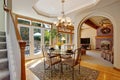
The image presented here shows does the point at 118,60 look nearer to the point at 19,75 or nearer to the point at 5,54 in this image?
the point at 19,75

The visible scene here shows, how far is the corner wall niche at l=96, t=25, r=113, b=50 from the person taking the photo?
10.5m

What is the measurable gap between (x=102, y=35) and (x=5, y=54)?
11.1 metres

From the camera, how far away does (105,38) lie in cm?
1104

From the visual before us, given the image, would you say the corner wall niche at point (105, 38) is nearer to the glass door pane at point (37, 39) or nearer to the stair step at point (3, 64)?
the glass door pane at point (37, 39)

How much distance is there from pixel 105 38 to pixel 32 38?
8.76 m

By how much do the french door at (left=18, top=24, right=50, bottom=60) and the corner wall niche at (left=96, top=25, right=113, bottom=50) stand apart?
24.8 feet

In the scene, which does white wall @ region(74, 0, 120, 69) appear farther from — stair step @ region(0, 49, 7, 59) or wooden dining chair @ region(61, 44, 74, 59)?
stair step @ region(0, 49, 7, 59)

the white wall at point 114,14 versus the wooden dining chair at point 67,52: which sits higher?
the white wall at point 114,14

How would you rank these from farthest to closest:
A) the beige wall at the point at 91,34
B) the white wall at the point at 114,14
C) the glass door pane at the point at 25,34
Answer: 1. the beige wall at the point at 91,34
2. the glass door pane at the point at 25,34
3. the white wall at the point at 114,14

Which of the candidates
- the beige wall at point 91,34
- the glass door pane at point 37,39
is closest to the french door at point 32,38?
the glass door pane at point 37,39

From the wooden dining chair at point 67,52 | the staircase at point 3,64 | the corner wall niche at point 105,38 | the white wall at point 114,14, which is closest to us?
the staircase at point 3,64

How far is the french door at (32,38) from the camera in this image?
5.52 metres

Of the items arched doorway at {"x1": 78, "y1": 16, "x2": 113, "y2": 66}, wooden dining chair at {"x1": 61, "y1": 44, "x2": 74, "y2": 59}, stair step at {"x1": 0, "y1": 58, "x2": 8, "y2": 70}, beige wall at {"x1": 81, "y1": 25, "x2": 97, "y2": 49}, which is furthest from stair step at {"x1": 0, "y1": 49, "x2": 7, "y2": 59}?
beige wall at {"x1": 81, "y1": 25, "x2": 97, "y2": 49}

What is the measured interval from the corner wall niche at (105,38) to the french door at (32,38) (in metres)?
7.56
